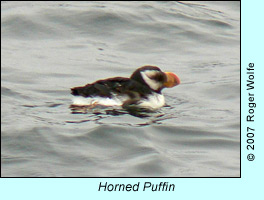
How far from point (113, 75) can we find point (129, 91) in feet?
7.74

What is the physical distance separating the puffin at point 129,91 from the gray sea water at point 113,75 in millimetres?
161

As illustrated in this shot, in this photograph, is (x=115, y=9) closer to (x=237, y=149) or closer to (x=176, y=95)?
(x=176, y=95)

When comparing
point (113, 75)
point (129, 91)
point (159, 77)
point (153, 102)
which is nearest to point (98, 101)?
point (129, 91)

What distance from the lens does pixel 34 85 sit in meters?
12.4

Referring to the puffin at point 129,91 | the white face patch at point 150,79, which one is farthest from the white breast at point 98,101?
the white face patch at point 150,79

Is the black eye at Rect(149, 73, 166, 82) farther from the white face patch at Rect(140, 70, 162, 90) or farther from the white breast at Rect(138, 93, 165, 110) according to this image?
the white breast at Rect(138, 93, 165, 110)

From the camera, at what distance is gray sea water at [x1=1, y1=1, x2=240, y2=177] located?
31.1 feet

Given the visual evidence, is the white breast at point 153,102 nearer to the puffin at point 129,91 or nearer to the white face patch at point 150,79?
the puffin at point 129,91

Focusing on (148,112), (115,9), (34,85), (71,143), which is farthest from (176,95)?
(115,9)

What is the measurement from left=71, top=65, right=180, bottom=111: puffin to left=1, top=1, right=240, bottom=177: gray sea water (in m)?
0.16

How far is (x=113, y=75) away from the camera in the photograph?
13398 millimetres

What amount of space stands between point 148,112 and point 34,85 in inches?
80.3

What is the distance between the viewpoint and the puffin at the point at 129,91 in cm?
1077
